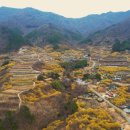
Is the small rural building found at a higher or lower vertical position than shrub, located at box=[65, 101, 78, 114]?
lower

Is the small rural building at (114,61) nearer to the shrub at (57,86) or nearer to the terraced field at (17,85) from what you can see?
the terraced field at (17,85)

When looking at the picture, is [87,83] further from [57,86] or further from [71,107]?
[71,107]

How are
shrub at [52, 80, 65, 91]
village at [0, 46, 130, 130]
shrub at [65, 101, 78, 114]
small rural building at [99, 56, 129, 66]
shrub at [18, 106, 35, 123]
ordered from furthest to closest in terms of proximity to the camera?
1. small rural building at [99, 56, 129, 66]
2. shrub at [52, 80, 65, 91]
3. village at [0, 46, 130, 130]
4. shrub at [65, 101, 78, 114]
5. shrub at [18, 106, 35, 123]

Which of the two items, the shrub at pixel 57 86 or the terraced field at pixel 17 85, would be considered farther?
the shrub at pixel 57 86

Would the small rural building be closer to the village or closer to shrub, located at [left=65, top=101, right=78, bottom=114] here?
the village

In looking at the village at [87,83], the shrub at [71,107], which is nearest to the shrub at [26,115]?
the village at [87,83]

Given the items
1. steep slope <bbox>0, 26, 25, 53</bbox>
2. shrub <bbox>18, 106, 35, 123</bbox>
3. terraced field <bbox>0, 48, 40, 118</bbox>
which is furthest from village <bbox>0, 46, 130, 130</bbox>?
steep slope <bbox>0, 26, 25, 53</bbox>

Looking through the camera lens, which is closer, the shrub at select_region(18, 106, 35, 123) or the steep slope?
the shrub at select_region(18, 106, 35, 123)

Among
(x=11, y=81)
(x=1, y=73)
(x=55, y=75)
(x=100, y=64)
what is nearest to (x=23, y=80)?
(x=11, y=81)

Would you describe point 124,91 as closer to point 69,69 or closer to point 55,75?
point 55,75

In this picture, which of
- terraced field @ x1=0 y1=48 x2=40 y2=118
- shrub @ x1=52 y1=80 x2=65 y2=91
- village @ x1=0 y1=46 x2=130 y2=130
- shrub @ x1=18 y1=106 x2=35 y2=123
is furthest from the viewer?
shrub @ x1=52 y1=80 x2=65 y2=91
